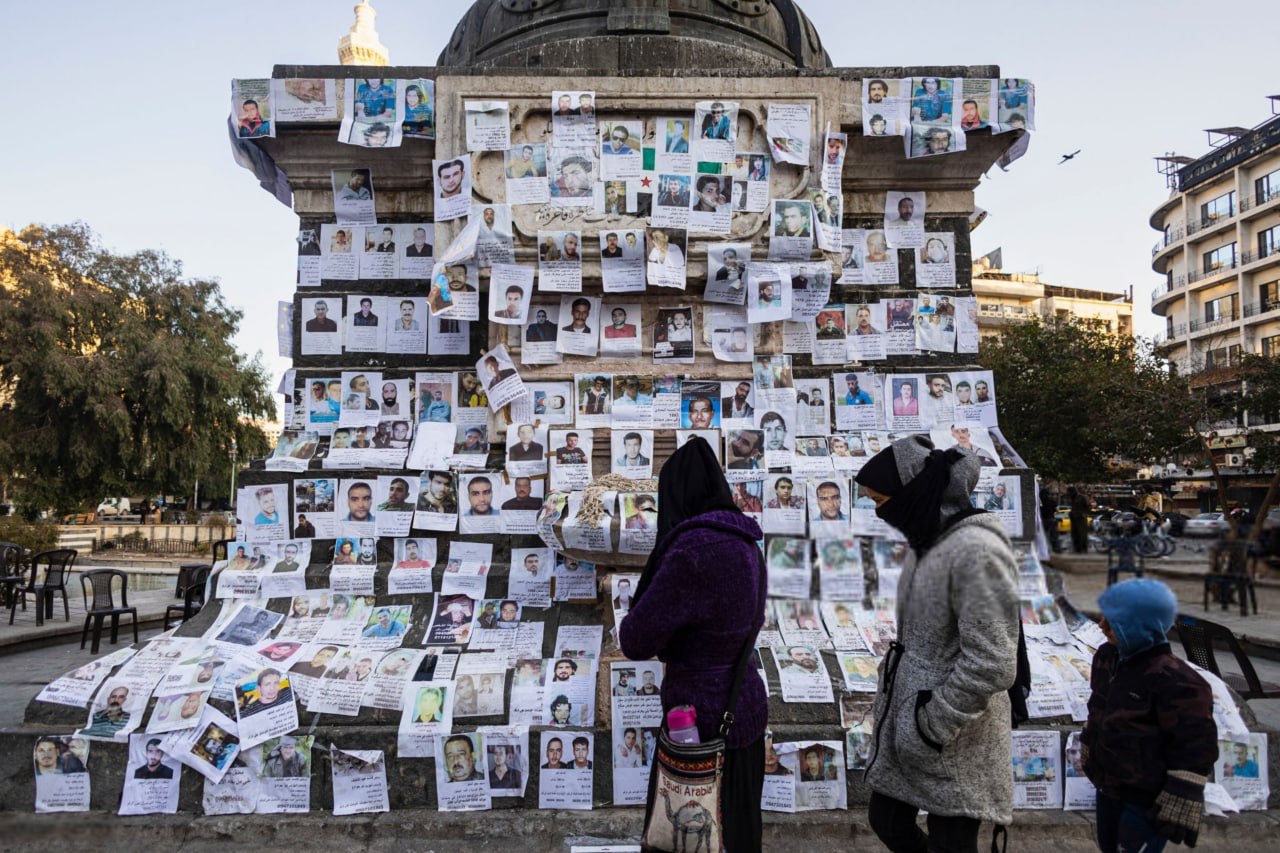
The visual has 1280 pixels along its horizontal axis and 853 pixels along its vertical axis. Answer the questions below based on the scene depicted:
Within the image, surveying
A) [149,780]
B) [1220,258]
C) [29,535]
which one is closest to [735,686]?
[149,780]

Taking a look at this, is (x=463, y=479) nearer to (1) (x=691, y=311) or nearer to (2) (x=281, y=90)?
(1) (x=691, y=311)

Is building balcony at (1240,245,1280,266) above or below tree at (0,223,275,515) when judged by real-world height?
above

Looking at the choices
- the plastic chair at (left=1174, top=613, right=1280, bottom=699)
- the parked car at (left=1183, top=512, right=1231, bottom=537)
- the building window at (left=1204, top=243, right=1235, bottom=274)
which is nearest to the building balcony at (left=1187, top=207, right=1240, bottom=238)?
the building window at (left=1204, top=243, right=1235, bottom=274)

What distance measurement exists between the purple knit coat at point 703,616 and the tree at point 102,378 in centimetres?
2492

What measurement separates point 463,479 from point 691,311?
4.98 feet

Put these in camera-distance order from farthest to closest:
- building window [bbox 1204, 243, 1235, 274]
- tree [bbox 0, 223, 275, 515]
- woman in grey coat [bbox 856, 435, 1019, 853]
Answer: building window [bbox 1204, 243, 1235, 274], tree [bbox 0, 223, 275, 515], woman in grey coat [bbox 856, 435, 1019, 853]

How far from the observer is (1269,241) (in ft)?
133

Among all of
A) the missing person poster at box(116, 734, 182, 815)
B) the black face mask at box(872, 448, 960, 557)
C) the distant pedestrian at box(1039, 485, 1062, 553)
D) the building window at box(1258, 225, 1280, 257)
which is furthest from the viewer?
the building window at box(1258, 225, 1280, 257)

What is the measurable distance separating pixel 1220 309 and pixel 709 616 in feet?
168

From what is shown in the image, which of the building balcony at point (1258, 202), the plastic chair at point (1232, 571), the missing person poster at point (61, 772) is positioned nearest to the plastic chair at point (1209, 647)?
the plastic chair at point (1232, 571)

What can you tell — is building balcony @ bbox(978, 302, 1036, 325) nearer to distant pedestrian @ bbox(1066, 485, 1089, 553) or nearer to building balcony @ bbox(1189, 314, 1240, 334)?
building balcony @ bbox(1189, 314, 1240, 334)

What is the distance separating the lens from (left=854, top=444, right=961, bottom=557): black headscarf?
2.49 m

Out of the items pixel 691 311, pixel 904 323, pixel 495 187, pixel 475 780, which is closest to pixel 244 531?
pixel 475 780

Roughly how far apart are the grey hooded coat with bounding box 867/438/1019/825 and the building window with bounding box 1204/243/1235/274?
49840 mm
